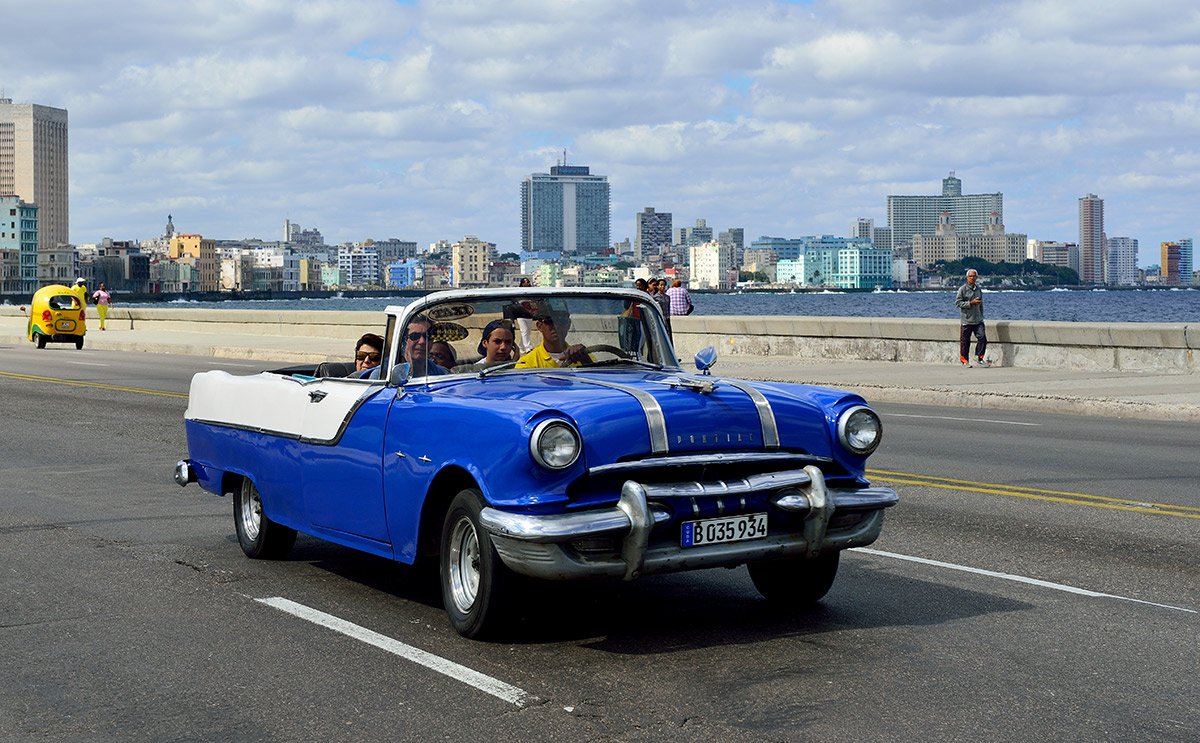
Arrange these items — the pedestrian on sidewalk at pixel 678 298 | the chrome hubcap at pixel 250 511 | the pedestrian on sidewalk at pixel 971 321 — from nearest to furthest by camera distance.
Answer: the chrome hubcap at pixel 250 511 < the pedestrian on sidewalk at pixel 971 321 < the pedestrian on sidewalk at pixel 678 298

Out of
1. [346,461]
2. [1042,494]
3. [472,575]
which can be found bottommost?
[1042,494]

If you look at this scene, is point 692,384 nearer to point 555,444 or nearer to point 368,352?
point 555,444

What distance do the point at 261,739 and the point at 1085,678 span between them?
311 cm

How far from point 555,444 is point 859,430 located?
1.54 m

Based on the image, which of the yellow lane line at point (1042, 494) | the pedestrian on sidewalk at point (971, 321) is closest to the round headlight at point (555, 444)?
the yellow lane line at point (1042, 494)

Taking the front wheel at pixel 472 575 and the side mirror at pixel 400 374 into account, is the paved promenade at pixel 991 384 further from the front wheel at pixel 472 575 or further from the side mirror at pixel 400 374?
the front wheel at pixel 472 575

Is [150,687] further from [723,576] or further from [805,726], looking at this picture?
[723,576]

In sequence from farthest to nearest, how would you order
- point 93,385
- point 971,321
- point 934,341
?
point 934,341
point 971,321
point 93,385

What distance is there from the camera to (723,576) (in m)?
8.41

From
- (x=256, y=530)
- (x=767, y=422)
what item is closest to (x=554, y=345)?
(x=767, y=422)

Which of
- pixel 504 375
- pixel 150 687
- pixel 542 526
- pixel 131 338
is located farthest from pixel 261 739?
pixel 131 338

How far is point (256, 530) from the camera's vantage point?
902cm

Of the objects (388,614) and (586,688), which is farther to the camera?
(388,614)

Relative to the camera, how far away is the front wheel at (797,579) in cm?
747
